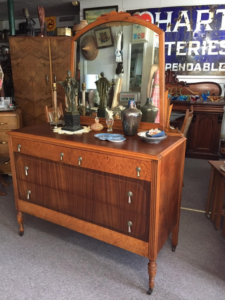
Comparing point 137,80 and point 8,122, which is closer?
point 137,80

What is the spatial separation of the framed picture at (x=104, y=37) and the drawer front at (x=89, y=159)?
0.94 metres

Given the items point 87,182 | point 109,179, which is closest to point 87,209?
point 87,182

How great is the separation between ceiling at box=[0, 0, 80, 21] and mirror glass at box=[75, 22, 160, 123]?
417 centimetres

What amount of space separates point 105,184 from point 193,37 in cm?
402

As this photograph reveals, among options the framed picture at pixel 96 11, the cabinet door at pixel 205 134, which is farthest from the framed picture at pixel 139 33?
the framed picture at pixel 96 11

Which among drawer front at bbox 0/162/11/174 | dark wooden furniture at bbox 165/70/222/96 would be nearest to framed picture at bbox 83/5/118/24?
dark wooden furniture at bbox 165/70/222/96

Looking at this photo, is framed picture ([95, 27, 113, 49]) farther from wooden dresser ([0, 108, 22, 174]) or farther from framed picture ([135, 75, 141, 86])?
wooden dresser ([0, 108, 22, 174])

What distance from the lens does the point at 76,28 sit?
365 centimetres

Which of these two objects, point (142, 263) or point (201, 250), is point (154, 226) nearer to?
point (142, 263)

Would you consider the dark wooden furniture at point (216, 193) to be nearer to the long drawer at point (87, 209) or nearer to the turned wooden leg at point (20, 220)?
the long drawer at point (87, 209)

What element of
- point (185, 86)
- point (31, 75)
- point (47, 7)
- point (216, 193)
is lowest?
point (216, 193)

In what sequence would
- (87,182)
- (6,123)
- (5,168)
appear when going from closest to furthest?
1. (87,182)
2. (6,123)
3. (5,168)

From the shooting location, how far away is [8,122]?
323cm

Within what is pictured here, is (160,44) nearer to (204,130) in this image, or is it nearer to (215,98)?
(204,130)
